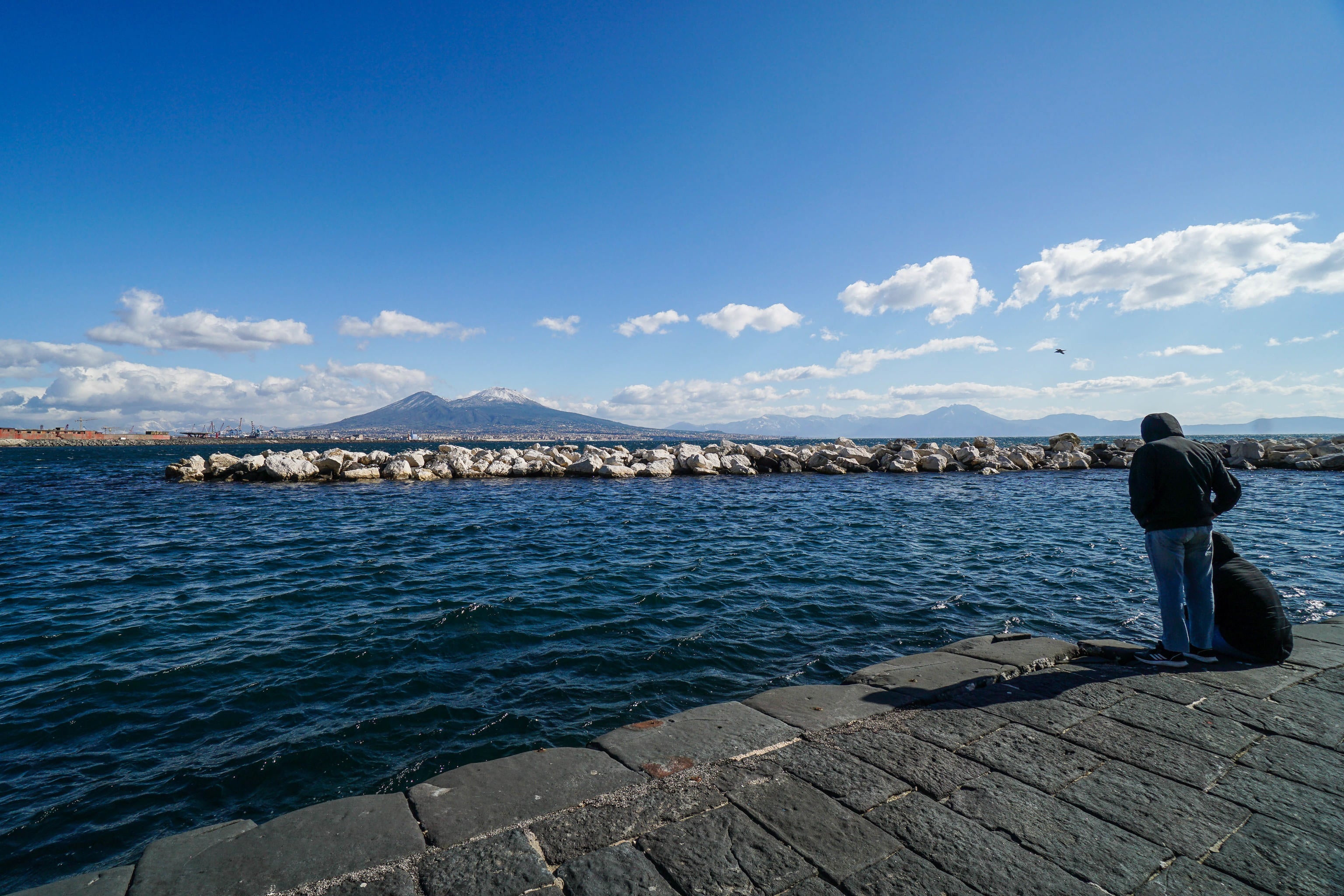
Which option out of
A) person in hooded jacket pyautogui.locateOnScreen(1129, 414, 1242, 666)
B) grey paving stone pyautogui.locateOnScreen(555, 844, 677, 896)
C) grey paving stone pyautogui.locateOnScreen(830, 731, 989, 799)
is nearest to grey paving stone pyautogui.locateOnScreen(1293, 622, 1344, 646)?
person in hooded jacket pyautogui.locateOnScreen(1129, 414, 1242, 666)

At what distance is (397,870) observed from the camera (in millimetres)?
2271

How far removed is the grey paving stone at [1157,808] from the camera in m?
2.49

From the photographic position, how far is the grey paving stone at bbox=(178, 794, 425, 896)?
2232 mm

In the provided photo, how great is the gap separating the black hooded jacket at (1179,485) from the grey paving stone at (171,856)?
6.37m

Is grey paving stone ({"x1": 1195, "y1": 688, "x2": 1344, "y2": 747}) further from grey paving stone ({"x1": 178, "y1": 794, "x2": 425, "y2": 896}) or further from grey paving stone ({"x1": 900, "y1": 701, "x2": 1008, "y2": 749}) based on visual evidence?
grey paving stone ({"x1": 178, "y1": 794, "x2": 425, "y2": 896})

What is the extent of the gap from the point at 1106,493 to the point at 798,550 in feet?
61.0

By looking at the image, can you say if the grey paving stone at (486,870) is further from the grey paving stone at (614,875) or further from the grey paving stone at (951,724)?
the grey paving stone at (951,724)

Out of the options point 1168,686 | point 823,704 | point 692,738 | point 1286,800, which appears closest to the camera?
point 1286,800

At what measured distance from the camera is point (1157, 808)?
2.70 m

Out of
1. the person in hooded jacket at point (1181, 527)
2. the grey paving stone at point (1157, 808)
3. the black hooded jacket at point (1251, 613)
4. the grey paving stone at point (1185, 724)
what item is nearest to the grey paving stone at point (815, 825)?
the grey paving stone at point (1157, 808)

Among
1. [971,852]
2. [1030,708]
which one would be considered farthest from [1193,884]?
[1030,708]

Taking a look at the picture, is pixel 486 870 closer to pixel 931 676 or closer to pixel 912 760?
pixel 912 760

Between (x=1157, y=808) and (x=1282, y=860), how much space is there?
1.37ft

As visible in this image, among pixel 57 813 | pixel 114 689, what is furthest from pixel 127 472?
pixel 57 813
